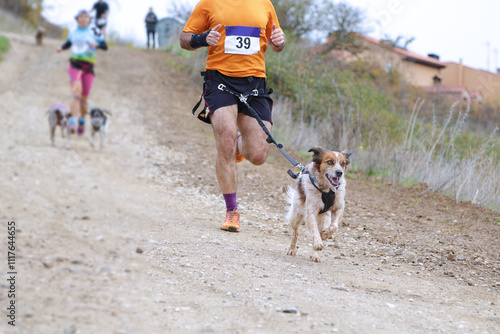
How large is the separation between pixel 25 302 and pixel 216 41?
338 cm

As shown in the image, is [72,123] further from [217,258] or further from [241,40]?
[217,258]

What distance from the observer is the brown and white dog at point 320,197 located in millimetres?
4965

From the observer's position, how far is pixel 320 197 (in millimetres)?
5086

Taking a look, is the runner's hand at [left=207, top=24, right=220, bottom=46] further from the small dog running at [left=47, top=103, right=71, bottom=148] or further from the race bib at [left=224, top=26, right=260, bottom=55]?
the small dog running at [left=47, top=103, right=71, bottom=148]

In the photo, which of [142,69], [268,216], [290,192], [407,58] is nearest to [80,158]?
[268,216]

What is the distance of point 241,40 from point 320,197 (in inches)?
69.1

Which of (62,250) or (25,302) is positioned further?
(62,250)

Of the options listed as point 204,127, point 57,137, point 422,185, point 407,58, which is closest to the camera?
point 422,185

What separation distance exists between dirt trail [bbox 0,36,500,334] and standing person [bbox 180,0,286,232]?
0.91 meters

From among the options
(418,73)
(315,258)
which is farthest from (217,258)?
(418,73)

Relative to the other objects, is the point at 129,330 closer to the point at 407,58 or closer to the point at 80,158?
the point at 80,158

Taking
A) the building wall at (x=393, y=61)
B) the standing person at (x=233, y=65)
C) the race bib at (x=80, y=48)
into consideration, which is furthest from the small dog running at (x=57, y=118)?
the building wall at (x=393, y=61)

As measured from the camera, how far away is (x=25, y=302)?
2352 mm

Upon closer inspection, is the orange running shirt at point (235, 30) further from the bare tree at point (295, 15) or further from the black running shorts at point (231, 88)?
the bare tree at point (295, 15)
